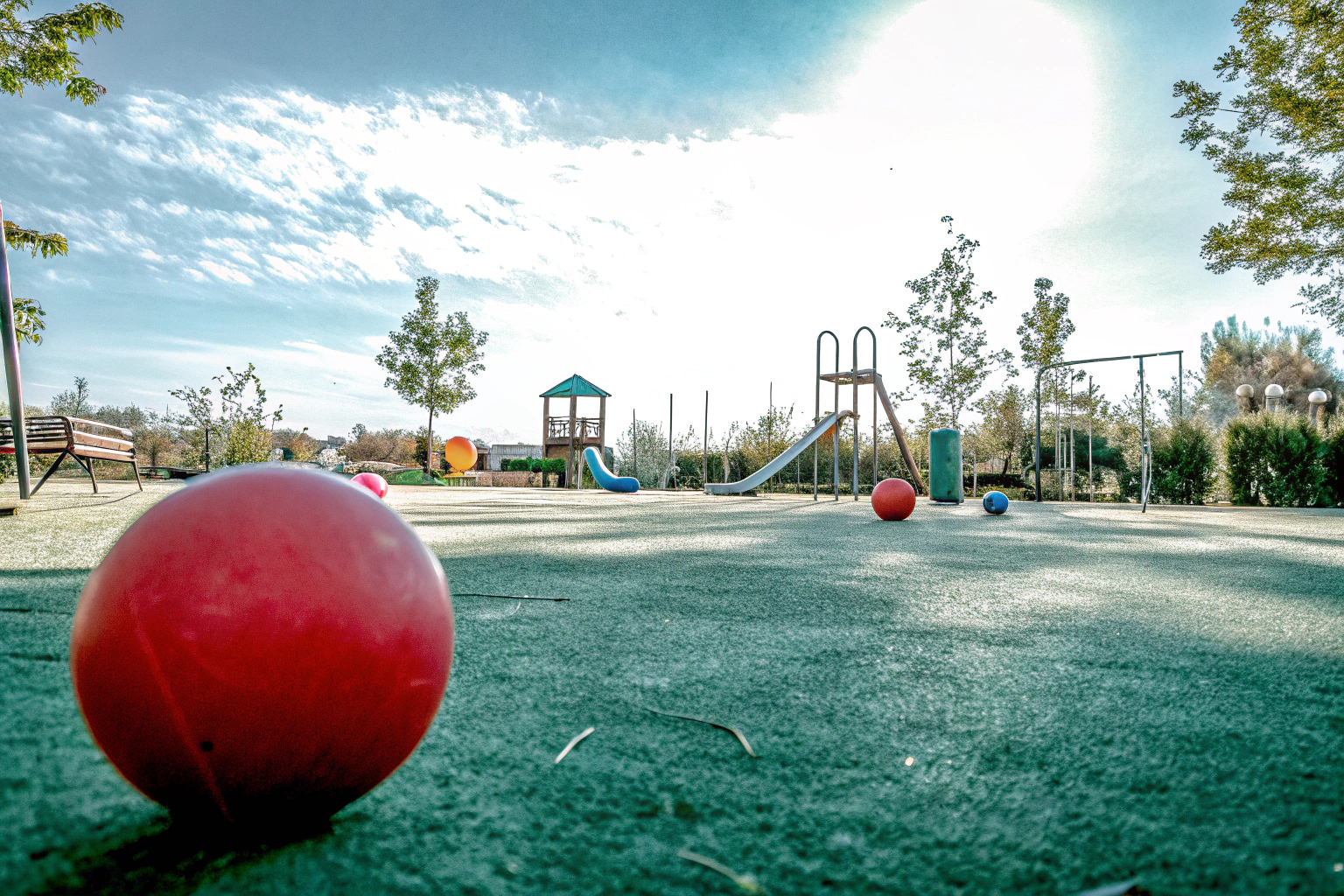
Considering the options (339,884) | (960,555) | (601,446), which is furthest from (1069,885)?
(601,446)

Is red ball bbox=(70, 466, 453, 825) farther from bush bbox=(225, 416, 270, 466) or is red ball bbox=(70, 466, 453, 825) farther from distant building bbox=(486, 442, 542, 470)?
distant building bbox=(486, 442, 542, 470)

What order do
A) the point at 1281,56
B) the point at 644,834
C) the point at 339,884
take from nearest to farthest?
the point at 339,884 < the point at 644,834 < the point at 1281,56

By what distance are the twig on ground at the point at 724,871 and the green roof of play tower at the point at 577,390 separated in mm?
26367

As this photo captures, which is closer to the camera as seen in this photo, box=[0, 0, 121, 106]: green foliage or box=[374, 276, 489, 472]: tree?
box=[0, 0, 121, 106]: green foliage

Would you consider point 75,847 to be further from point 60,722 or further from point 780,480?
point 780,480

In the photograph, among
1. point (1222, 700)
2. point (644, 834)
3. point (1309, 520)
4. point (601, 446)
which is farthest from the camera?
point (601, 446)

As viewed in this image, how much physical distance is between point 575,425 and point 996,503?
59.7 ft

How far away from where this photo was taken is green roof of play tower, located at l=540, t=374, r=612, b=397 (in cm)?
2728

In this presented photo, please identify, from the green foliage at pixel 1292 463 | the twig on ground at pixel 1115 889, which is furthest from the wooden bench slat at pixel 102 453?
the green foliage at pixel 1292 463

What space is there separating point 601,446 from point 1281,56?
71.9ft

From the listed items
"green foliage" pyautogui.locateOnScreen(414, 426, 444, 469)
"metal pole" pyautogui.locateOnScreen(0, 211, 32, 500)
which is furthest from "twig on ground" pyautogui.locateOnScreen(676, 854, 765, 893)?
"green foliage" pyautogui.locateOnScreen(414, 426, 444, 469)

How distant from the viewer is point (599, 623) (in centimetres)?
268

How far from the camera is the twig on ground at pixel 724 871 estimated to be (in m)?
1.05

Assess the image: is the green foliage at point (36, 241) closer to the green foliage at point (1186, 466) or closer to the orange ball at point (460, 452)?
the orange ball at point (460, 452)
